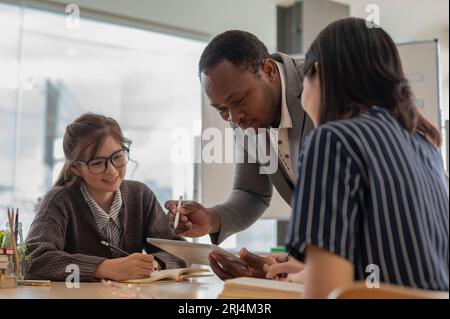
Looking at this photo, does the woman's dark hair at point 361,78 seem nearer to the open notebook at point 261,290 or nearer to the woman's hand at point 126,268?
the open notebook at point 261,290

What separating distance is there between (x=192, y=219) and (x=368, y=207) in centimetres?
100

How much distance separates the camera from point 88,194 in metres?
1.91

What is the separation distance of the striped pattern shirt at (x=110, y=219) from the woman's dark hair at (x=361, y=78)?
1019 millimetres

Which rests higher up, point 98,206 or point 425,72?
point 425,72

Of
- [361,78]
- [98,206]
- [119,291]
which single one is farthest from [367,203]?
[98,206]

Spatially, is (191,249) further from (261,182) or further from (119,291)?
(261,182)

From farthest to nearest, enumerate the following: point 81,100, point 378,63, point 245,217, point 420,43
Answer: point 81,100
point 420,43
point 245,217
point 378,63

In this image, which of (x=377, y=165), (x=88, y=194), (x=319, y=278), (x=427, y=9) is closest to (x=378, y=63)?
(x=377, y=165)

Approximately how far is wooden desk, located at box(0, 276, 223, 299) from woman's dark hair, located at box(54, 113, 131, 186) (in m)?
0.49

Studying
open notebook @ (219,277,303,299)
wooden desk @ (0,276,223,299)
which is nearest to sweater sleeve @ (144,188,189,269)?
wooden desk @ (0,276,223,299)

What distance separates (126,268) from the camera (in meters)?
1.57

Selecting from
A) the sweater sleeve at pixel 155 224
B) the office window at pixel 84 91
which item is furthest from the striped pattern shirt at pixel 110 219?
the office window at pixel 84 91
